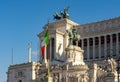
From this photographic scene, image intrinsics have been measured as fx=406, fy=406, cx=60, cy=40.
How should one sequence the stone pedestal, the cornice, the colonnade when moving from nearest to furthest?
1. the stone pedestal
2. the cornice
3. the colonnade

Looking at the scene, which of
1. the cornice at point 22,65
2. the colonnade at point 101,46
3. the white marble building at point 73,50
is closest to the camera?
the white marble building at point 73,50

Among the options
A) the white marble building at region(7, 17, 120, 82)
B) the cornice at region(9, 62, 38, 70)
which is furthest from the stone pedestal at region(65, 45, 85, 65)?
the cornice at region(9, 62, 38, 70)

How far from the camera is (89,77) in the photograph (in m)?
65.9

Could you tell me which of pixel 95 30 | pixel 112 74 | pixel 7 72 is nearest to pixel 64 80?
pixel 112 74

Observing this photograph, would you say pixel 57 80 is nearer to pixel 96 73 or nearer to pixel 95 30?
pixel 96 73

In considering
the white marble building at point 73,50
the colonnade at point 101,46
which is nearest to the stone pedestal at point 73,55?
the white marble building at point 73,50

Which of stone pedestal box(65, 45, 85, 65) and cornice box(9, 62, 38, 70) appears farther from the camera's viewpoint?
cornice box(9, 62, 38, 70)

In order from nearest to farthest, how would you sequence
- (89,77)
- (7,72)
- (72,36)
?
(89,77) < (72,36) < (7,72)

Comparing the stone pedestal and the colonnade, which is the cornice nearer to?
the stone pedestal

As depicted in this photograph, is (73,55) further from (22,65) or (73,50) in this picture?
(22,65)

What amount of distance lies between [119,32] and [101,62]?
32.5ft

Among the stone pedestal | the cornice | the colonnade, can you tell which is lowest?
the cornice

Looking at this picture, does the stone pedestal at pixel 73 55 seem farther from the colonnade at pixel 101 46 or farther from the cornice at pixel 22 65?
the colonnade at pixel 101 46

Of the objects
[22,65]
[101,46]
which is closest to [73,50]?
[22,65]
